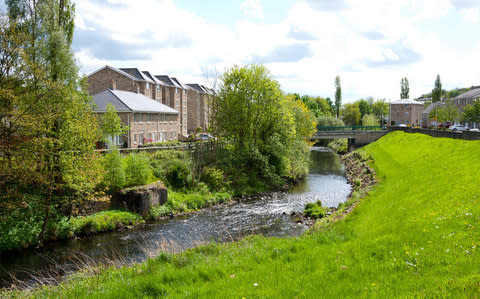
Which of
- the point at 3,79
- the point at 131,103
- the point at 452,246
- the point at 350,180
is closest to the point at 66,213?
the point at 3,79

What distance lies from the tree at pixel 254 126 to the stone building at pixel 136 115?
11.5 m

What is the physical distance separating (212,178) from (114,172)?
1104 cm

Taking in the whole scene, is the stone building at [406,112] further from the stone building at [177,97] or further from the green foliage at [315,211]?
the green foliage at [315,211]

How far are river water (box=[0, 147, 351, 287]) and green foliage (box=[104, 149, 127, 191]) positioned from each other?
189 inches

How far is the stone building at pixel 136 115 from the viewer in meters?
45.5

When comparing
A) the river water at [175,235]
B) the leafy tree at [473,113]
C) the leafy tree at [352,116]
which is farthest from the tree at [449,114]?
the river water at [175,235]

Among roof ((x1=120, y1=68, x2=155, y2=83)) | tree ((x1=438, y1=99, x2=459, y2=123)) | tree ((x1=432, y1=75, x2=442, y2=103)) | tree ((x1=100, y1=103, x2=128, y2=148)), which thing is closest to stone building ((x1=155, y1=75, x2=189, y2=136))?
roof ((x1=120, y1=68, x2=155, y2=83))

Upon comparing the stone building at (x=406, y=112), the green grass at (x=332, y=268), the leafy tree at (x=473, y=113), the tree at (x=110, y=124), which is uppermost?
the stone building at (x=406, y=112)

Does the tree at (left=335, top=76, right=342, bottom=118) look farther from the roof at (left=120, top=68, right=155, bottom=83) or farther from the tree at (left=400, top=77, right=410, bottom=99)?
the roof at (left=120, top=68, right=155, bottom=83)

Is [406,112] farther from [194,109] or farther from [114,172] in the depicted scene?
[114,172]

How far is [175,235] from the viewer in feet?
73.5

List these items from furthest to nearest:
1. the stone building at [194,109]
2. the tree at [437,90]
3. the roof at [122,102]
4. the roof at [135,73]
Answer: the tree at [437,90] → the stone building at [194,109] → the roof at [135,73] → the roof at [122,102]

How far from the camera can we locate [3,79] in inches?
709

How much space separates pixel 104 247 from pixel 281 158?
2539cm
